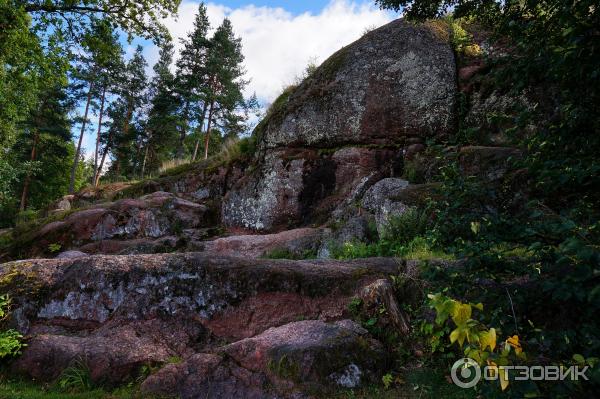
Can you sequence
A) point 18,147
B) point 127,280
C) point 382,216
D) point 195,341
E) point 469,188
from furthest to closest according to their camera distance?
point 18,147 → point 382,216 → point 127,280 → point 195,341 → point 469,188

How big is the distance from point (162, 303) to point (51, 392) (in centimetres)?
175

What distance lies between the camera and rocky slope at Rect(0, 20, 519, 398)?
15.3 ft

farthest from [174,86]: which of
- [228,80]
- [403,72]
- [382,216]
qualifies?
[382,216]

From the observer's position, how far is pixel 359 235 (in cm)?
985

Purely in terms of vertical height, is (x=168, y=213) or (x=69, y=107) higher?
(x=69, y=107)

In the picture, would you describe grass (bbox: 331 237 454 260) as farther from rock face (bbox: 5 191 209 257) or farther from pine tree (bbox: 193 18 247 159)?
pine tree (bbox: 193 18 247 159)

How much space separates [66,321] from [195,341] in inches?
85.6

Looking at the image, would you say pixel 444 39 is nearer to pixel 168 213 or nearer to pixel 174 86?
pixel 168 213

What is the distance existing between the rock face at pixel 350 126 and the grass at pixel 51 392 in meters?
9.04

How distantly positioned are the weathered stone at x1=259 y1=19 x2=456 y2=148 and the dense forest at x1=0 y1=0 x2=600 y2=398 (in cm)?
7

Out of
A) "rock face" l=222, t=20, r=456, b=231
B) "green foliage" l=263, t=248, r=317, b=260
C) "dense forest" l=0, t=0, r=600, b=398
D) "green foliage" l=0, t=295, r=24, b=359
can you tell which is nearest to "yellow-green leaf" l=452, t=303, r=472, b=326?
"dense forest" l=0, t=0, r=600, b=398

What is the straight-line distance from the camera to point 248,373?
14.7ft

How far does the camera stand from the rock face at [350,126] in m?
13.2

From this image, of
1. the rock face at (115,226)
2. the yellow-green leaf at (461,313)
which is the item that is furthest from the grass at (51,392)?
the rock face at (115,226)
